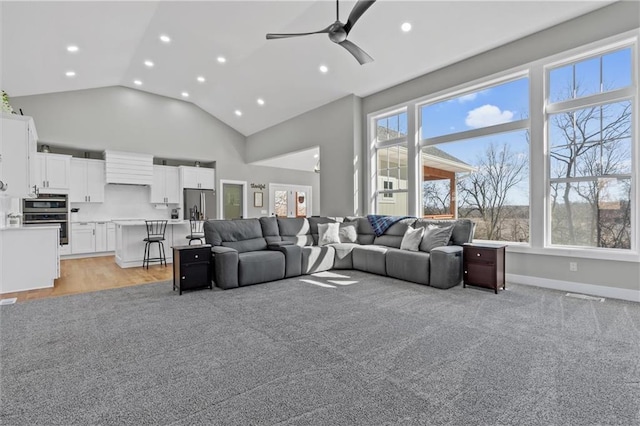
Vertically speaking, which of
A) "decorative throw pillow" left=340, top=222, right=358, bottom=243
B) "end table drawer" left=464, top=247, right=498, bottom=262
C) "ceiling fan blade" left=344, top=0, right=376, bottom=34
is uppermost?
"ceiling fan blade" left=344, top=0, right=376, bottom=34

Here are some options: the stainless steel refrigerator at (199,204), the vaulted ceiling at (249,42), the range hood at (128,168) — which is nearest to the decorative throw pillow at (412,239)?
the vaulted ceiling at (249,42)

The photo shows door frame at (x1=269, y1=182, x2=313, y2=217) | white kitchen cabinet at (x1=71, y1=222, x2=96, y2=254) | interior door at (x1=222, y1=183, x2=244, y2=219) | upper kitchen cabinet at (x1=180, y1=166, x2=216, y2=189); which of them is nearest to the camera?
white kitchen cabinet at (x1=71, y1=222, x2=96, y2=254)

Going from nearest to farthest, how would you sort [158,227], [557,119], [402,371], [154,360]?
1. [402,371]
2. [154,360]
3. [557,119]
4. [158,227]

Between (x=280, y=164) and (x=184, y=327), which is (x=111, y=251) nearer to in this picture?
(x=280, y=164)

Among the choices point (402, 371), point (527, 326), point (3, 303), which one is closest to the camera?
point (402, 371)

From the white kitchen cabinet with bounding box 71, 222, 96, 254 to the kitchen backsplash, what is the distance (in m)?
0.41

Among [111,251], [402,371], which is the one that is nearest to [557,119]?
[402,371]

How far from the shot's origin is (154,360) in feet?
7.54

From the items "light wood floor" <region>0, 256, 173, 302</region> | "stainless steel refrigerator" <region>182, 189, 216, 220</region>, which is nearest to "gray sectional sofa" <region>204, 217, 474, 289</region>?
"light wood floor" <region>0, 256, 173, 302</region>

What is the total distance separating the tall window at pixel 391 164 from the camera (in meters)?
6.32

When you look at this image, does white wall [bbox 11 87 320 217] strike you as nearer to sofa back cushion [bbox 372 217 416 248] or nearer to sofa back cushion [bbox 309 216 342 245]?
sofa back cushion [bbox 309 216 342 245]

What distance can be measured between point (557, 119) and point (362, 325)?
3944 mm

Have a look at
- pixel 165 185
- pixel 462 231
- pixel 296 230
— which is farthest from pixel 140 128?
pixel 462 231

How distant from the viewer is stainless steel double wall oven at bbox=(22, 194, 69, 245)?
6758mm
